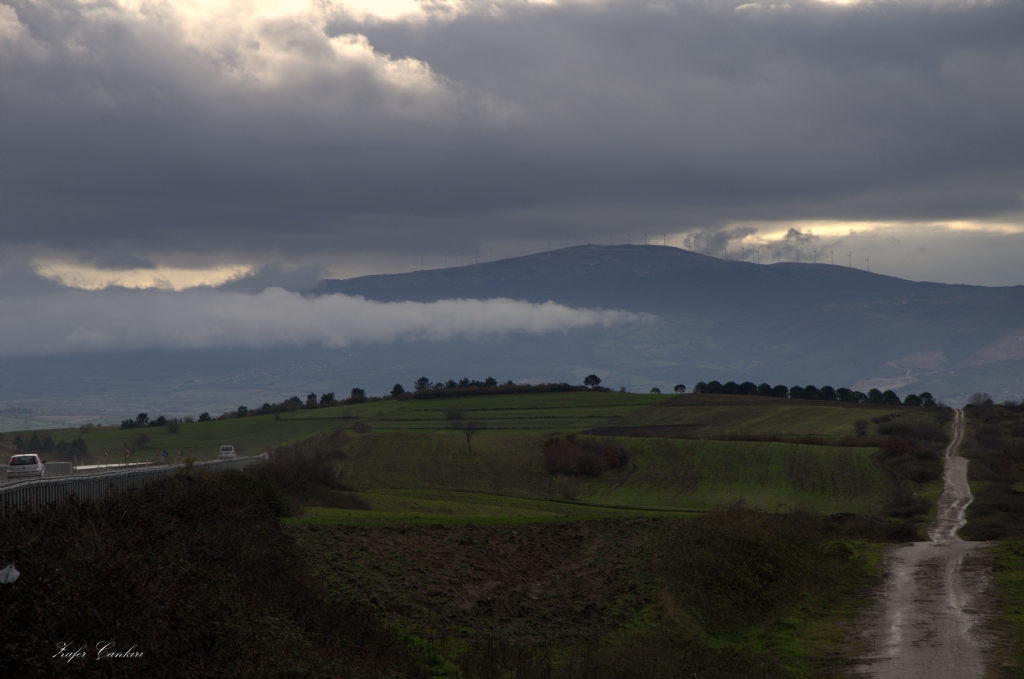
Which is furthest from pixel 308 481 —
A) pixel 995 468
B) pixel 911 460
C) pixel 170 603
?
pixel 995 468

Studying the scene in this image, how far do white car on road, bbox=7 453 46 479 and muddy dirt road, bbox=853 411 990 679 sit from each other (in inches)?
1604

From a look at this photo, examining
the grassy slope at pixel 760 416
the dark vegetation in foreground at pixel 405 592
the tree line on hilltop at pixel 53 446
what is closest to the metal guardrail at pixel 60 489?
the dark vegetation in foreground at pixel 405 592

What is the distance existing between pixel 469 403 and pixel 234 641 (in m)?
141

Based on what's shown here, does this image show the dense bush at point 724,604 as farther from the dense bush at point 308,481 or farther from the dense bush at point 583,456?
the dense bush at point 583,456

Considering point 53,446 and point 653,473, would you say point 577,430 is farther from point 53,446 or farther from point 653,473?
point 53,446

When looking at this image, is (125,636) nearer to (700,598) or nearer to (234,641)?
(234,641)

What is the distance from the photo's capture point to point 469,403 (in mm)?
157750

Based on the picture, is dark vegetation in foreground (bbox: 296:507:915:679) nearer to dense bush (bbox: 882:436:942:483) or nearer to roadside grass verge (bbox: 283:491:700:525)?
roadside grass verge (bbox: 283:491:700:525)

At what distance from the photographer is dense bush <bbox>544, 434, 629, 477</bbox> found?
3728 inches

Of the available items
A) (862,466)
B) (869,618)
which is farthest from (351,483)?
(869,618)

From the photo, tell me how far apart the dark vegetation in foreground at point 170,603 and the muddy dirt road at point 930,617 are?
12.4 meters

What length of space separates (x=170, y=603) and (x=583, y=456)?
80562mm

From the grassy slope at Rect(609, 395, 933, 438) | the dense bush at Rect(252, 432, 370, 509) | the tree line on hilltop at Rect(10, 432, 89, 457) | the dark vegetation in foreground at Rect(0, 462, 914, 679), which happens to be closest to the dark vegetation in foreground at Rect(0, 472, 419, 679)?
the dark vegetation in foreground at Rect(0, 462, 914, 679)

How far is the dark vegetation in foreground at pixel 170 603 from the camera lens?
14.3 m
